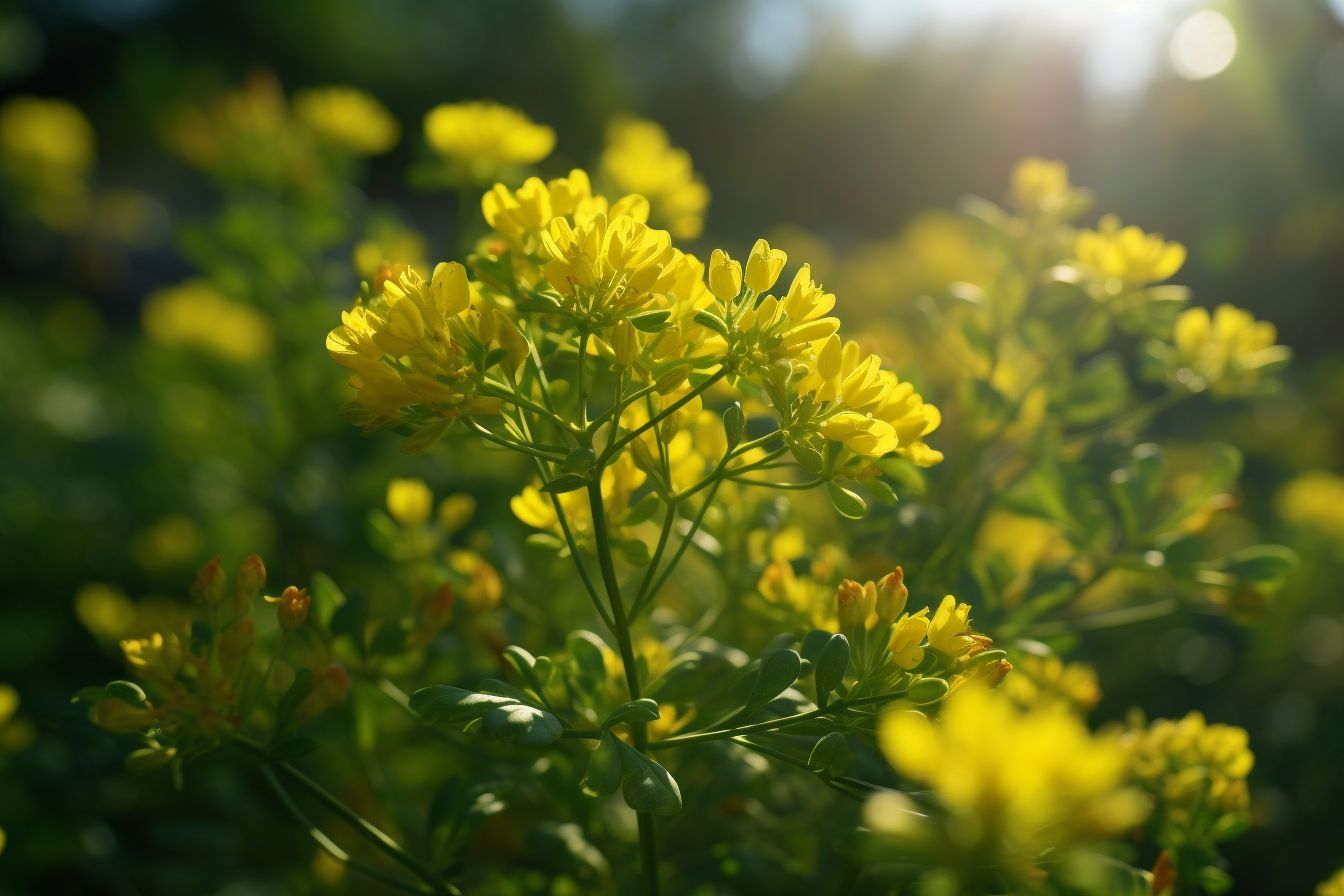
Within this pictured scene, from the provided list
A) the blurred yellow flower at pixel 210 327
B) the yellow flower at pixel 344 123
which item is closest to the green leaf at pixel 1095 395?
the yellow flower at pixel 344 123

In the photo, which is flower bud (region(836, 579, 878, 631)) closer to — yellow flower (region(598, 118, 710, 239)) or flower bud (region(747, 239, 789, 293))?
flower bud (region(747, 239, 789, 293))

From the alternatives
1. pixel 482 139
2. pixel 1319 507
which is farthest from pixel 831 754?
pixel 1319 507

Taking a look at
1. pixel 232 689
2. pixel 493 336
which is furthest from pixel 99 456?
pixel 493 336

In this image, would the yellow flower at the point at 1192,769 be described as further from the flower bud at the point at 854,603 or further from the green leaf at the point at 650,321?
the green leaf at the point at 650,321

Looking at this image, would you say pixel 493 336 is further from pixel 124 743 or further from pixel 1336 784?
pixel 1336 784

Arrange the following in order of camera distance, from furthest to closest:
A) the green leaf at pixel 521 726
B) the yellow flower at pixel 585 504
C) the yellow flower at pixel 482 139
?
the yellow flower at pixel 482 139
the yellow flower at pixel 585 504
the green leaf at pixel 521 726

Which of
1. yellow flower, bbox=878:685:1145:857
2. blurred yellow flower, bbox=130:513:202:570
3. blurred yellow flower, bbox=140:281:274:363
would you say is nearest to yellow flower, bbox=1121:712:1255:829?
yellow flower, bbox=878:685:1145:857
